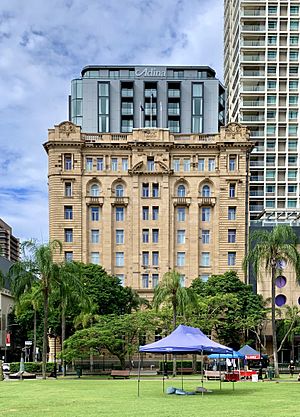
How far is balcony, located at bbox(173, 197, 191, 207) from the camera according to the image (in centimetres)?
10112

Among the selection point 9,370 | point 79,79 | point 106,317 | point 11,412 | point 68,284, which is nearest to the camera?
point 11,412

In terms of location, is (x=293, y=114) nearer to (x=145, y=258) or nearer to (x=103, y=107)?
(x=103, y=107)

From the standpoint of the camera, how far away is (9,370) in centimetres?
6706

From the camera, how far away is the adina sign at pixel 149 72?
13985cm

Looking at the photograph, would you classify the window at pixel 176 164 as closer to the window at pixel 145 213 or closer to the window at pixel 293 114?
the window at pixel 145 213

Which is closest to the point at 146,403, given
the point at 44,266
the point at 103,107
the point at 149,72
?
the point at 44,266

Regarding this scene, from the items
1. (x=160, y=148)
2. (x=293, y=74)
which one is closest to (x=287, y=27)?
(x=293, y=74)

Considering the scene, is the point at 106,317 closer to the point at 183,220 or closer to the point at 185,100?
the point at 183,220

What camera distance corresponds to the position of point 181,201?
332 ft

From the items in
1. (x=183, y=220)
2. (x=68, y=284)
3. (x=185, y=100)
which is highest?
(x=185, y=100)

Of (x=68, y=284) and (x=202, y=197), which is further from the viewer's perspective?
(x=202, y=197)

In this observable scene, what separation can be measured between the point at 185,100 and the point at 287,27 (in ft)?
83.3

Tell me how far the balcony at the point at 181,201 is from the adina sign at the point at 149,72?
45.2 m

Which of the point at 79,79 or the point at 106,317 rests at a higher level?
the point at 79,79
